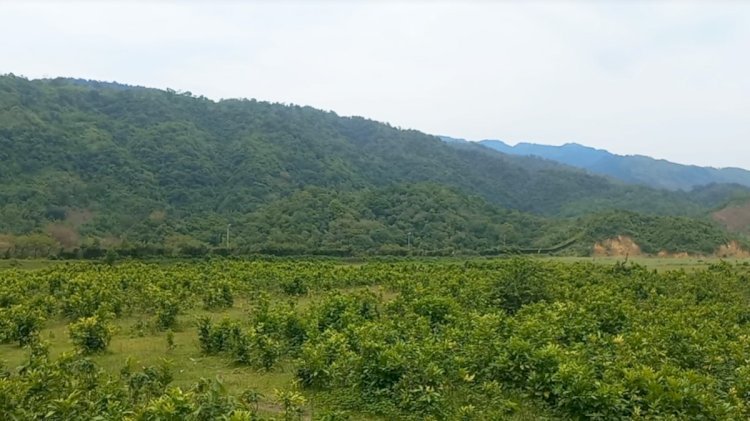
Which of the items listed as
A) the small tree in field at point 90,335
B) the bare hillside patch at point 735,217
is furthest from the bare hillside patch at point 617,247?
the small tree in field at point 90,335

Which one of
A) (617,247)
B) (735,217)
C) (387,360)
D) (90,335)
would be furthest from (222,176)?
(735,217)

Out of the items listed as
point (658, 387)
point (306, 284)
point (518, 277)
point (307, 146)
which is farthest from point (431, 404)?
point (307, 146)

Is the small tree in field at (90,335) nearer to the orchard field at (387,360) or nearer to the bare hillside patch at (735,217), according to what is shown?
the orchard field at (387,360)

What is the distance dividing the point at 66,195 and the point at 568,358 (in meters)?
79.3

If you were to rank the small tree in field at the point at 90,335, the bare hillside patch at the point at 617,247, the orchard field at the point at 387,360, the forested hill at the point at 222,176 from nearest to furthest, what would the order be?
1. the orchard field at the point at 387,360
2. the small tree in field at the point at 90,335
3. the bare hillside patch at the point at 617,247
4. the forested hill at the point at 222,176

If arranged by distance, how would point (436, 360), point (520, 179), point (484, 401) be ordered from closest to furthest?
point (484, 401) < point (436, 360) < point (520, 179)

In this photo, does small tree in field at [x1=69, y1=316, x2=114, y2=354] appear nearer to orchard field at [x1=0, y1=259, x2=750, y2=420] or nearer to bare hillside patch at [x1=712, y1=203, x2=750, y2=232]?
orchard field at [x1=0, y1=259, x2=750, y2=420]

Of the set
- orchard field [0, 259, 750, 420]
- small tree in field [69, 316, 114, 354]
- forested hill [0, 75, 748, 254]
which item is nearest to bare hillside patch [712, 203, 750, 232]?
forested hill [0, 75, 748, 254]

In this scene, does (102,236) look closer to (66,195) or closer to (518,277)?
(66,195)

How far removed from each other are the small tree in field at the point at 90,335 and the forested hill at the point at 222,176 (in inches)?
1688

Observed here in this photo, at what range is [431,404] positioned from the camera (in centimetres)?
1089

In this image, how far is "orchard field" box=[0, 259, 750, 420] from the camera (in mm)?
10023

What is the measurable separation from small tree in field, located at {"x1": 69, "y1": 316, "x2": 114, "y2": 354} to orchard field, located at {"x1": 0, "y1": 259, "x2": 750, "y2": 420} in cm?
5

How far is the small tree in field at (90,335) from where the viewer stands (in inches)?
629
